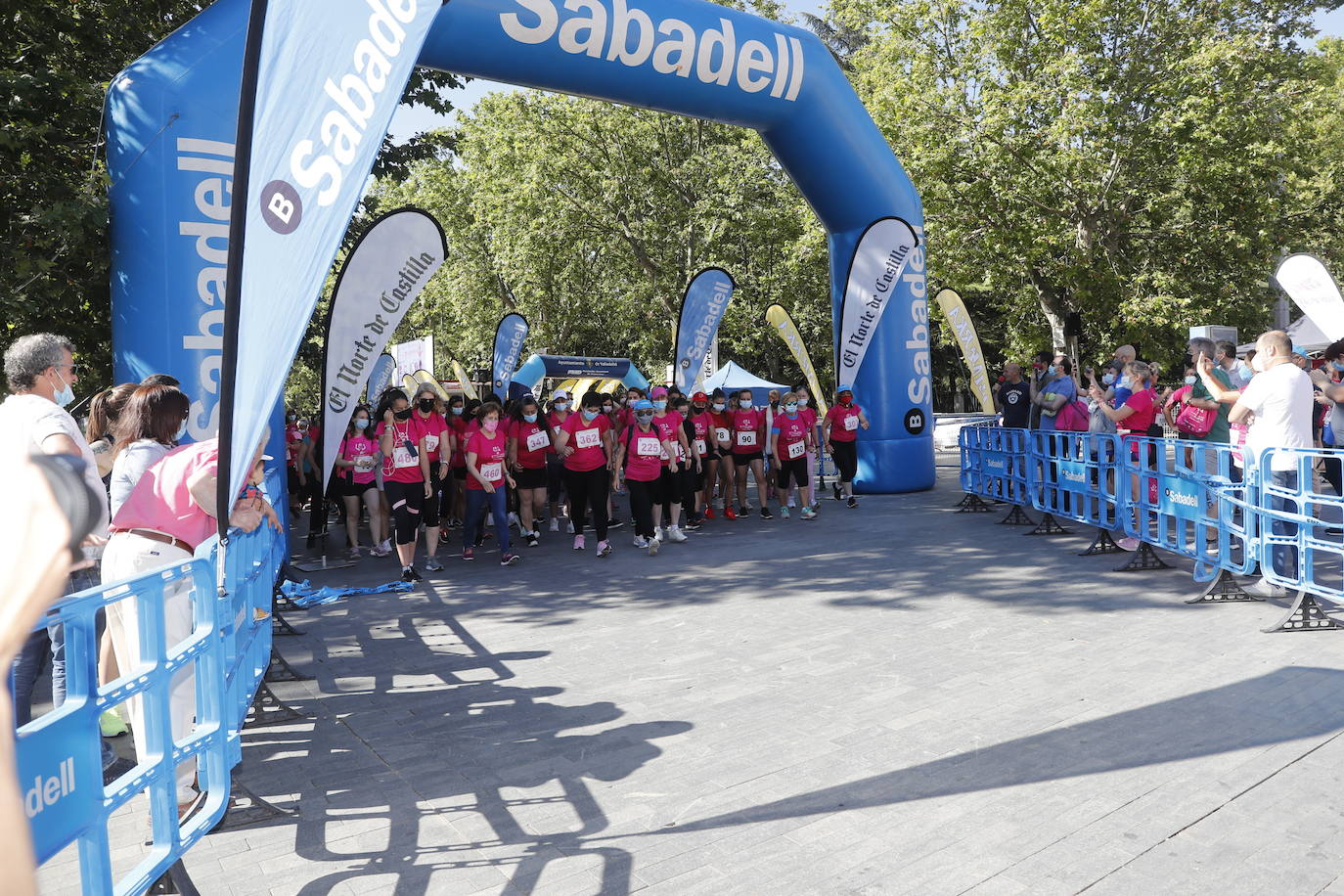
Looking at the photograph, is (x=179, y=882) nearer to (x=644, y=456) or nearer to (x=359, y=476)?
(x=644, y=456)

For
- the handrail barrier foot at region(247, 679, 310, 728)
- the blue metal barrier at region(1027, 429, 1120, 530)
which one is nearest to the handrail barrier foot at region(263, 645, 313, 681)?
the handrail barrier foot at region(247, 679, 310, 728)

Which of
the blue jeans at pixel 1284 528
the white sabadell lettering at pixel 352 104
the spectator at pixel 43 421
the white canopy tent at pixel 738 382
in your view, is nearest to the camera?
the white sabadell lettering at pixel 352 104

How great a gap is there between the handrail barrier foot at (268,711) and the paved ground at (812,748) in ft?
0.47

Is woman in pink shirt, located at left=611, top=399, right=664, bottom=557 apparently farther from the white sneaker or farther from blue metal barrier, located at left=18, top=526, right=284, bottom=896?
blue metal barrier, located at left=18, top=526, right=284, bottom=896

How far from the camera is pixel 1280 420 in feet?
21.1

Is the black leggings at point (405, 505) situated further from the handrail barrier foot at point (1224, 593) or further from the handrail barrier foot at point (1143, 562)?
the handrail barrier foot at point (1224, 593)

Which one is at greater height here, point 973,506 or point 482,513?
point 482,513

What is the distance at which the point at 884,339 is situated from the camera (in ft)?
45.8

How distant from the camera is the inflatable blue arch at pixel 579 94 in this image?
712 centimetres

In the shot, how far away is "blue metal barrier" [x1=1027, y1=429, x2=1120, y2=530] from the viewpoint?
345 inches

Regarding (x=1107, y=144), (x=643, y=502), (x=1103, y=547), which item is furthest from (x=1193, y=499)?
(x=1107, y=144)

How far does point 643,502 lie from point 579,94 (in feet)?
16.7

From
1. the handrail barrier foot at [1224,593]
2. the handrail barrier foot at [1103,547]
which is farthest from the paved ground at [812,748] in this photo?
the handrail barrier foot at [1103,547]

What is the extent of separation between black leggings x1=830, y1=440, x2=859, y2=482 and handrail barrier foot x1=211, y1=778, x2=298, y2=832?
1000 cm
